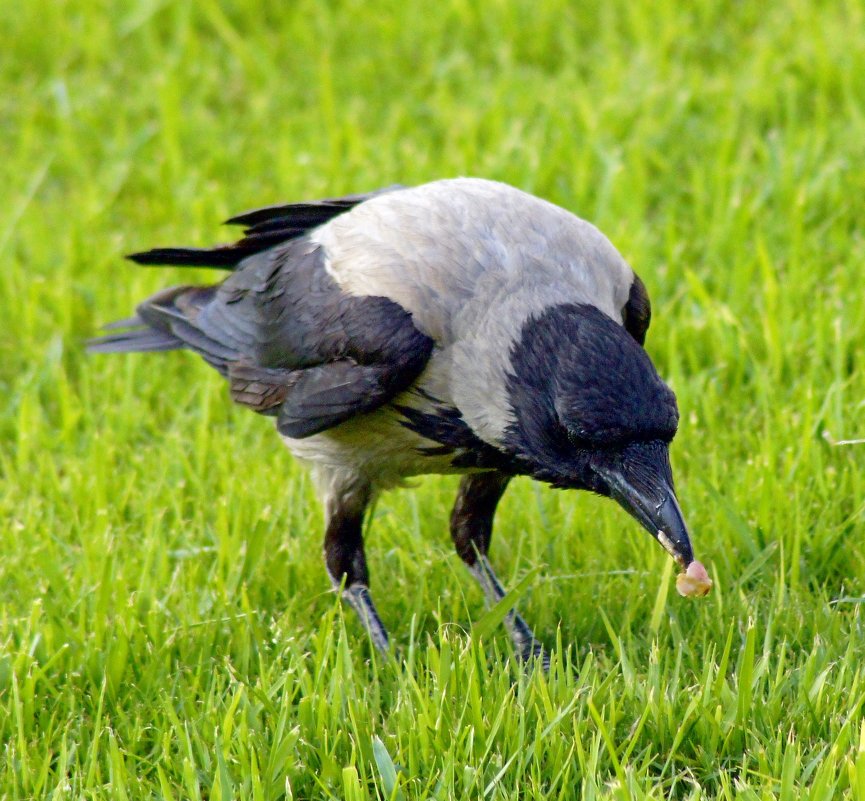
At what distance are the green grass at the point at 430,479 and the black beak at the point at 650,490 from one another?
367 millimetres

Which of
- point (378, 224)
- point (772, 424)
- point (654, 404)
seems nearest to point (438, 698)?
point (654, 404)

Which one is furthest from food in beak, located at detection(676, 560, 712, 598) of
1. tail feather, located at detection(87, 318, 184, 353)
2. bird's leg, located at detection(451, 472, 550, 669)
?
tail feather, located at detection(87, 318, 184, 353)

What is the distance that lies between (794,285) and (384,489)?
223 centimetres

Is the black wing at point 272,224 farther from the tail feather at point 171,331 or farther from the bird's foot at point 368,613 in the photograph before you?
the bird's foot at point 368,613

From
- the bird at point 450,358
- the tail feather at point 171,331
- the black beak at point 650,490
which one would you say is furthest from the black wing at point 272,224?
the black beak at point 650,490

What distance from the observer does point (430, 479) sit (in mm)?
5102

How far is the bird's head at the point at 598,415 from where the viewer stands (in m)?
3.56

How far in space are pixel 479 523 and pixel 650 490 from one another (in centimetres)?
103

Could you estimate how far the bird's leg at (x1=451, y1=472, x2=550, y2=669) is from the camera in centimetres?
445

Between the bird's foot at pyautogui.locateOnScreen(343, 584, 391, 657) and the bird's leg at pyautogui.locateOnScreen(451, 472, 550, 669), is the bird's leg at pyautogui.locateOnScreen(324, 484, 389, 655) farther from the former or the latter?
the bird's leg at pyautogui.locateOnScreen(451, 472, 550, 669)

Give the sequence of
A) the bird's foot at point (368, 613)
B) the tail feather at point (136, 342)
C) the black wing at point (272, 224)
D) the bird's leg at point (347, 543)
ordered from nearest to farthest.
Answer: the bird's foot at point (368, 613) < the bird's leg at point (347, 543) < the black wing at point (272, 224) < the tail feather at point (136, 342)

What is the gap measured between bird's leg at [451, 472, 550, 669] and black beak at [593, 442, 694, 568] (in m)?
0.78

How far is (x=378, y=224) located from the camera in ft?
14.3

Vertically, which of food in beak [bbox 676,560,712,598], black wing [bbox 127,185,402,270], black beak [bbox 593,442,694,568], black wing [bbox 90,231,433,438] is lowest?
food in beak [bbox 676,560,712,598]
